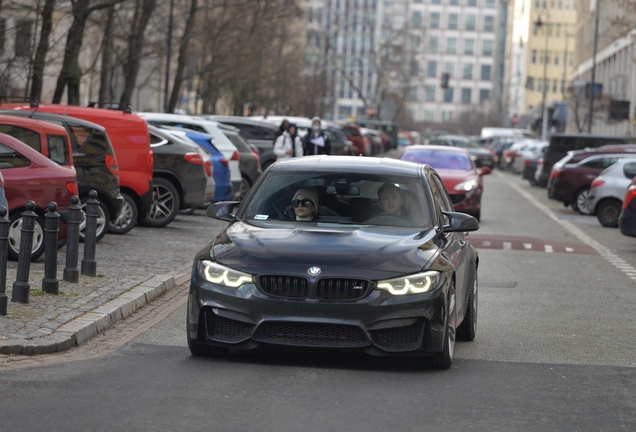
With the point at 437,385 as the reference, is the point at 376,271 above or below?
above

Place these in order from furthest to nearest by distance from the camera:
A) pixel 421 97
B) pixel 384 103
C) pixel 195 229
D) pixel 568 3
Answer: pixel 421 97
pixel 568 3
pixel 384 103
pixel 195 229

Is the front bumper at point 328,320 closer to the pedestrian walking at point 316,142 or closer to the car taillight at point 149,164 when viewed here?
the car taillight at point 149,164

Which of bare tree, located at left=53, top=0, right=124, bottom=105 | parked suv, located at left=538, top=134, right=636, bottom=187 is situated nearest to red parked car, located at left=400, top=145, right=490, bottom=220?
bare tree, located at left=53, top=0, right=124, bottom=105

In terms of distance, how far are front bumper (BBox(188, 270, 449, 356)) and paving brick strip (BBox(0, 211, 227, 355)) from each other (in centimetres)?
139

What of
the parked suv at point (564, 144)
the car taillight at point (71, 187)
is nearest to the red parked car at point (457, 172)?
the car taillight at point (71, 187)

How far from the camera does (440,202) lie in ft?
31.4

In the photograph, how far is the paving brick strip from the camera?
8.95m

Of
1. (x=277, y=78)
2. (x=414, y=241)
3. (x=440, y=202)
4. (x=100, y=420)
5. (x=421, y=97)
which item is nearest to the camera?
(x=100, y=420)

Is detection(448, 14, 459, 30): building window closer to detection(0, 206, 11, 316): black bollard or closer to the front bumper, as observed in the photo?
detection(0, 206, 11, 316): black bollard

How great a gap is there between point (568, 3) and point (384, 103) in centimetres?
4274

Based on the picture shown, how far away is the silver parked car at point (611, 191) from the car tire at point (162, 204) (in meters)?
10.5

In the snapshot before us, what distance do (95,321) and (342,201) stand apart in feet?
6.91

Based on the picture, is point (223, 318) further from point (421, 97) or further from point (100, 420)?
point (421, 97)

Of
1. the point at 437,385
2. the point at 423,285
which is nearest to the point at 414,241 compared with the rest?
the point at 423,285
